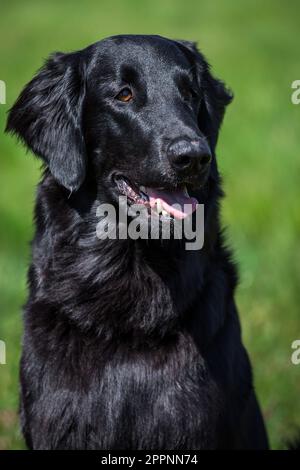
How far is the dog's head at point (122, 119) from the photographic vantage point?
3.80 meters

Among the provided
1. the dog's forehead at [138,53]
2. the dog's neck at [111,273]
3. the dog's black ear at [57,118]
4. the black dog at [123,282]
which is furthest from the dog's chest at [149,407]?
the dog's forehead at [138,53]

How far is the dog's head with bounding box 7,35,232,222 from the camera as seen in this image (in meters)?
3.80

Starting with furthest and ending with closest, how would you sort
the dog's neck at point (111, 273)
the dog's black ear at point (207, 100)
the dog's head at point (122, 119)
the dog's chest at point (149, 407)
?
1. the dog's black ear at point (207, 100)
2. the dog's neck at point (111, 273)
3. the dog's chest at point (149, 407)
4. the dog's head at point (122, 119)

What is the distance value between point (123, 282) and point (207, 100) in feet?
3.69

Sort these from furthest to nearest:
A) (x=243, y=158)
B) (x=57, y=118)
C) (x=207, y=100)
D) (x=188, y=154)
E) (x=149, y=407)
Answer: (x=243, y=158), (x=207, y=100), (x=57, y=118), (x=149, y=407), (x=188, y=154)

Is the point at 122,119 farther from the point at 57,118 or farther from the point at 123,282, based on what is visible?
the point at 123,282

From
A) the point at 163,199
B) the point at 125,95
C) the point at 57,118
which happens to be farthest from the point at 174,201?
the point at 57,118

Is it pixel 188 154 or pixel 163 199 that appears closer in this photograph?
pixel 188 154

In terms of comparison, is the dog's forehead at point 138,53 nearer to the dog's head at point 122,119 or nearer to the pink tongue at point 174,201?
the dog's head at point 122,119

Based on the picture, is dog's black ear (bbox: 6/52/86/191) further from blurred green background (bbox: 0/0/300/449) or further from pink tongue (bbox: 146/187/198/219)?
blurred green background (bbox: 0/0/300/449)

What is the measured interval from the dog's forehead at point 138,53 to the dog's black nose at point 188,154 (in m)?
0.51

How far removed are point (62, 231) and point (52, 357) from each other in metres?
0.65

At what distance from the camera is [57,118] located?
4.10m

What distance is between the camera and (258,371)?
20.1ft
